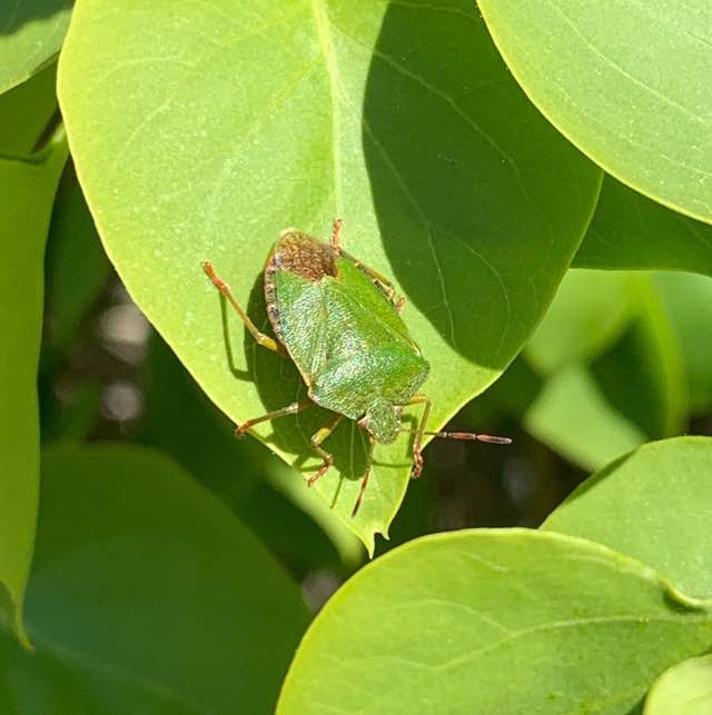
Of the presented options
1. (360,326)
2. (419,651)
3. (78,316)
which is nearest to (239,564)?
(360,326)

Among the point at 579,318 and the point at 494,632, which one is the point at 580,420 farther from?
the point at 494,632

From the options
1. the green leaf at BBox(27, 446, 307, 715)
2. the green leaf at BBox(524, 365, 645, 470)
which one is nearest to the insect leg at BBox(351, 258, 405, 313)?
the green leaf at BBox(27, 446, 307, 715)

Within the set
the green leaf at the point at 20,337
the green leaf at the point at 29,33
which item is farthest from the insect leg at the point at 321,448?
the green leaf at the point at 29,33

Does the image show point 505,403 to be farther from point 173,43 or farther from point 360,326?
point 173,43

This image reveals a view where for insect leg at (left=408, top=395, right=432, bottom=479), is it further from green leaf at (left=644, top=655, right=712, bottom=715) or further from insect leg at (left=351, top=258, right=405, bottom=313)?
green leaf at (left=644, top=655, right=712, bottom=715)

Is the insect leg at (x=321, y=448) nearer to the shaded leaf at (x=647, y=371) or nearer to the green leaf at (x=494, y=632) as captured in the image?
the green leaf at (x=494, y=632)

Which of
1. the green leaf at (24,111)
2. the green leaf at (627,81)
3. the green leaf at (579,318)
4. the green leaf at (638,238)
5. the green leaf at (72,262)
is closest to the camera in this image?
the green leaf at (627,81)
